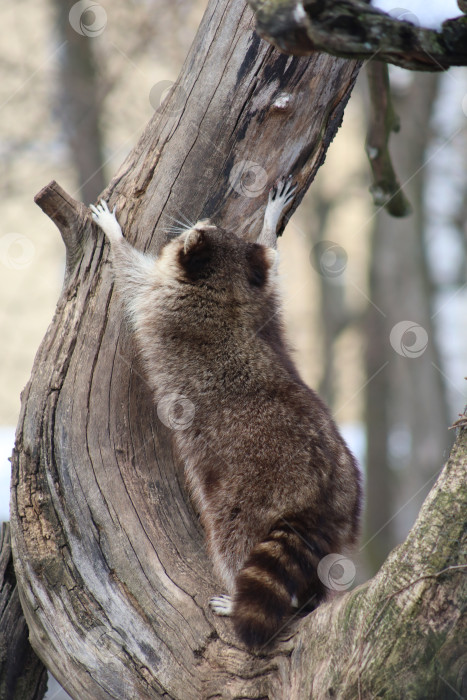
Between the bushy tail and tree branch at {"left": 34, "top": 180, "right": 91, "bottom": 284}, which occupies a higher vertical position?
tree branch at {"left": 34, "top": 180, "right": 91, "bottom": 284}

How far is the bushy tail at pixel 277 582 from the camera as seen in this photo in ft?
11.1

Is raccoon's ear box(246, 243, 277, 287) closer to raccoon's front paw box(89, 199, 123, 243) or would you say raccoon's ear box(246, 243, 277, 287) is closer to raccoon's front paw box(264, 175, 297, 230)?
raccoon's front paw box(264, 175, 297, 230)

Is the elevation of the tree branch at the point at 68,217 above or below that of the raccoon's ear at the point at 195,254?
above

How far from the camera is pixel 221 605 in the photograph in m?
3.76

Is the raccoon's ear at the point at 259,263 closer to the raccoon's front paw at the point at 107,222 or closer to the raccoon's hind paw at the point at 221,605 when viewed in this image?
the raccoon's front paw at the point at 107,222

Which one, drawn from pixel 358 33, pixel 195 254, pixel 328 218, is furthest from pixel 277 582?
pixel 328 218

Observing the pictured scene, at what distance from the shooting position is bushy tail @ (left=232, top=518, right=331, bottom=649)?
3.39m

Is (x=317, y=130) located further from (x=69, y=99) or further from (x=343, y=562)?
(x=69, y=99)

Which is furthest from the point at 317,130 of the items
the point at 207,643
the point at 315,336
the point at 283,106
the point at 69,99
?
the point at 315,336

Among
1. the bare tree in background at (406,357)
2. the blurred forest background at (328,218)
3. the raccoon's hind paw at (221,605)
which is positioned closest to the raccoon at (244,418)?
the raccoon's hind paw at (221,605)

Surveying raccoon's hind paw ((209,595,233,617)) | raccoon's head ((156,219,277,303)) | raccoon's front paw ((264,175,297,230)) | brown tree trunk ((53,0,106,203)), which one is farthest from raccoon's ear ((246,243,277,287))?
brown tree trunk ((53,0,106,203))

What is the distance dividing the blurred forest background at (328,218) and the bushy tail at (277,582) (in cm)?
228

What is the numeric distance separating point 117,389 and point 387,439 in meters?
11.4

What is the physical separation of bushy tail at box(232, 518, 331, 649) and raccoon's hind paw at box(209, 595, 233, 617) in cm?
24
